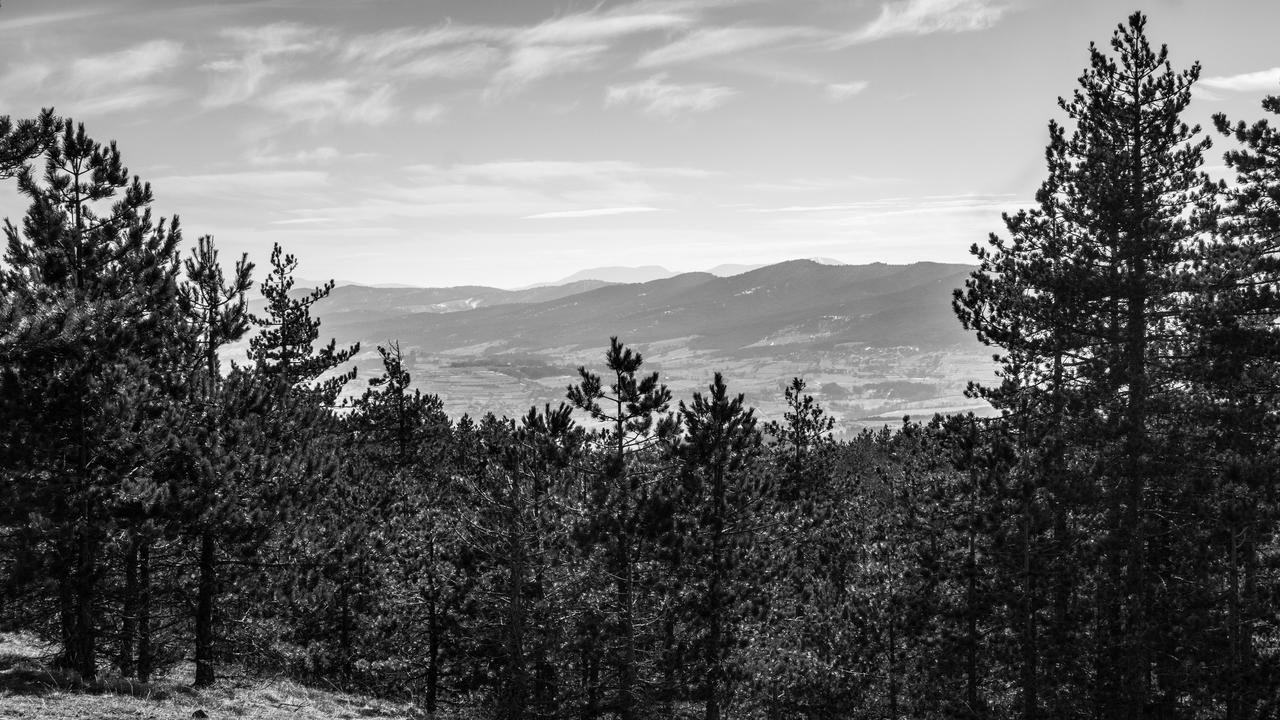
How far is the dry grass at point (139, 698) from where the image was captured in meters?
12.8

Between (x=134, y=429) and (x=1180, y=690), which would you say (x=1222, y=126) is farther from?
(x=134, y=429)

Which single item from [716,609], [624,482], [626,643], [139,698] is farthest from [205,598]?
[716,609]

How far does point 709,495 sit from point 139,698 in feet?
44.9

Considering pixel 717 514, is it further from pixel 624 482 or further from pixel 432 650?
pixel 432 650

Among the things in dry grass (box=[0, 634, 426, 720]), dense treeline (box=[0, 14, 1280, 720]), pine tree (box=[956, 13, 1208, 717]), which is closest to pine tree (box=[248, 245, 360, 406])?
dense treeline (box=[0, 14, 1280, 720])

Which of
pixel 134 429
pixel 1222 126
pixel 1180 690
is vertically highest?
pixel 1222 126

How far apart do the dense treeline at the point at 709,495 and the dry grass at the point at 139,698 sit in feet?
2.71

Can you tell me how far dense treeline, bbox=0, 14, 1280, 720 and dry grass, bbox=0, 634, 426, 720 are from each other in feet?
2.71

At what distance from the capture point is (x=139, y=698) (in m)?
14.3

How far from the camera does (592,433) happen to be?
20.7m

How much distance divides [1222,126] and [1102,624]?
12482mm

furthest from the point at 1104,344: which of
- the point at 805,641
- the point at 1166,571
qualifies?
the point at 805,641

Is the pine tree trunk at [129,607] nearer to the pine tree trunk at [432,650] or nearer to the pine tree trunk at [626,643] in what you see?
the pine tree trunk at [432,650]

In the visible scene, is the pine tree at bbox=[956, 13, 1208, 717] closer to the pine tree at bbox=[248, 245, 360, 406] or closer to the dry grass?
the dry grass
